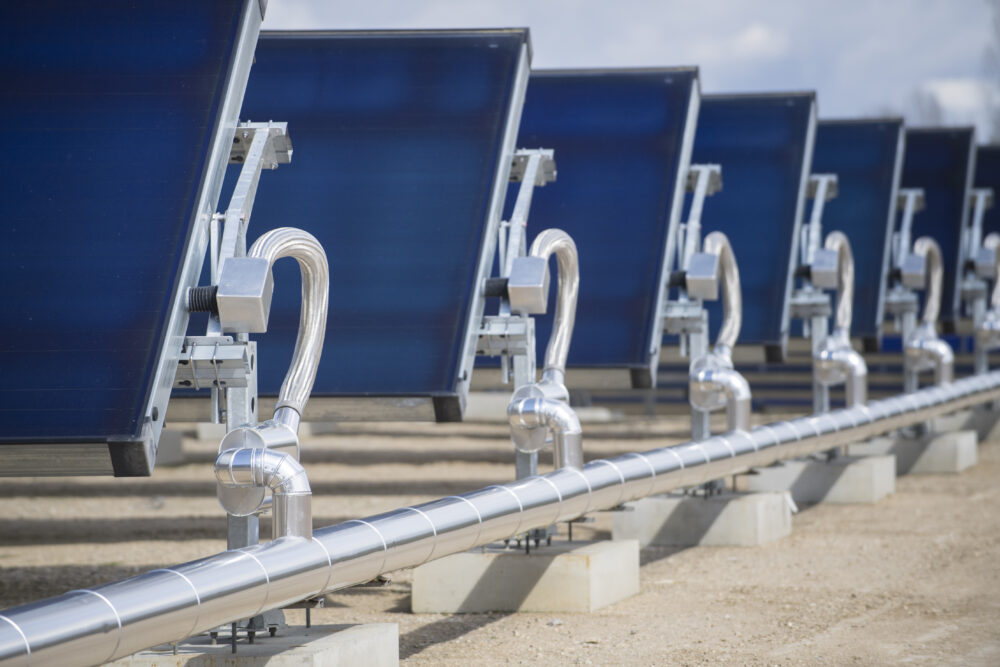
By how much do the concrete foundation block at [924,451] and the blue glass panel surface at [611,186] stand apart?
5049 millimetres

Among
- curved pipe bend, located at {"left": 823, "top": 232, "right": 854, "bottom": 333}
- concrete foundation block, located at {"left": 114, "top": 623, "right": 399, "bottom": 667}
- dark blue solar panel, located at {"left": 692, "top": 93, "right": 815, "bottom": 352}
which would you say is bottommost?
concrete foundation block, located at {"left": 114, "top": 623, "right": 399, "bottom": 667}

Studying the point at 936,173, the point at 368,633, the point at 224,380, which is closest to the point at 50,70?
the point at 224,380

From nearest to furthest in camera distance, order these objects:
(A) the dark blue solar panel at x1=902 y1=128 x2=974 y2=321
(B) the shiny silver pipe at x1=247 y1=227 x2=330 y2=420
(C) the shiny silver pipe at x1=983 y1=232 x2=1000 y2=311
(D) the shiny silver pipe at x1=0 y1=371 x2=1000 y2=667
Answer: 1. (D) the shiny silver pipe at x1=0 y1=371 x2=1000 y2=667
2. (B) the shiny silver pipe at x1=247 y1=227 x2=330 y2=420
3. (C) the shiny silver pipe at x1=983 y1=232 x2=1000 y2=311
4. (A) the dark blue solar panel at x1=902 y1=128 x2=974 y2=321

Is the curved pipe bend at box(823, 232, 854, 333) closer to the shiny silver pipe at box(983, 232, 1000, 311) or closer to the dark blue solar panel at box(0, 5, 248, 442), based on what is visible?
the shiny silver pipe at box(983, 232, 1000, 311)

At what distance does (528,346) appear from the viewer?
8688 millimetres

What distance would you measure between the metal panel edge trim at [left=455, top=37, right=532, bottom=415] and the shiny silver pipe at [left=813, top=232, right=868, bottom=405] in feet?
15.0

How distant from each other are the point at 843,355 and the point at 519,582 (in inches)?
231

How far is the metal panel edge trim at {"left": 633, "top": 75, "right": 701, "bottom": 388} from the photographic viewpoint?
11.0 metres

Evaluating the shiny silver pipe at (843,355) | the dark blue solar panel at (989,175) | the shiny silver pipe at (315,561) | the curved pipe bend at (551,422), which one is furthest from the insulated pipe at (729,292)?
the dark blue solar panel at (989,175)

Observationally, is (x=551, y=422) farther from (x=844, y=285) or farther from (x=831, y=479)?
(x=844, y=285)

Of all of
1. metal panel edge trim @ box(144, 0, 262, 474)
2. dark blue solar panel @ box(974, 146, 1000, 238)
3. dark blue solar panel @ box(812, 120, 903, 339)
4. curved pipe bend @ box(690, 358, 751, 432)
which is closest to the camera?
metal panel edge trim @ box(144, 0, 262, 474)

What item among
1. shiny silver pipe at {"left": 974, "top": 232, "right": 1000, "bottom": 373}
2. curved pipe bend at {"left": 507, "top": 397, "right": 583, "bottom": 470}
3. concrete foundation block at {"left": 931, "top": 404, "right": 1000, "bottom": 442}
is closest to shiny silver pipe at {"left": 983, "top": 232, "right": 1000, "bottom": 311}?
shiny silver pipe at {"left": 974, "top": 232, "right": 1000, "bottom": 373}

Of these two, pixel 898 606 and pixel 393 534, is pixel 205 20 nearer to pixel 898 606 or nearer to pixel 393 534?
pixel 393 534

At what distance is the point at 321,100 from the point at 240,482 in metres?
4.54
